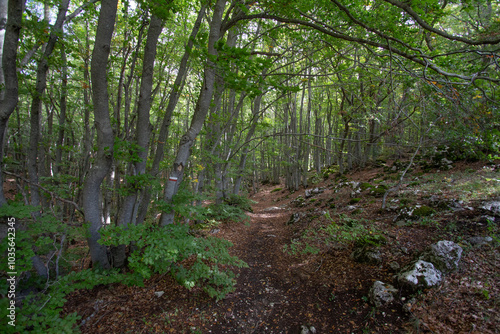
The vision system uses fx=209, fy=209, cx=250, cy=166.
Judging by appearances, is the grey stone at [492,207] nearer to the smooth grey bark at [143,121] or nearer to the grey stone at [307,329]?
the grey stone at [307,329]

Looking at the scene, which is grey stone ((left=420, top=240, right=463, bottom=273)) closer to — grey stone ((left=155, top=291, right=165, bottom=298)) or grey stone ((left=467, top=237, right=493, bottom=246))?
grey stone ((left=467, top=237, right=493, bottom=246))

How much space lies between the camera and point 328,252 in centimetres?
460

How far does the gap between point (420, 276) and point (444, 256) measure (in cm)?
57

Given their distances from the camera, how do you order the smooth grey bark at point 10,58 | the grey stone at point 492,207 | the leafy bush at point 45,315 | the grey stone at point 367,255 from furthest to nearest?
1. the grey stone at point 492,207
2. the grey stone at point 367,255
3. the smooth grey bark at point 10,58
4. the leafy bush at point 45,315

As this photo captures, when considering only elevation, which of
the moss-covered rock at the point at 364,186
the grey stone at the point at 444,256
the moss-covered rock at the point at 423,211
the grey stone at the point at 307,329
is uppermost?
the moss-covered rock at the point at 364,186

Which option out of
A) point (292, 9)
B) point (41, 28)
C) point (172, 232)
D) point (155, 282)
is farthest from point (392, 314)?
point (41, 28)

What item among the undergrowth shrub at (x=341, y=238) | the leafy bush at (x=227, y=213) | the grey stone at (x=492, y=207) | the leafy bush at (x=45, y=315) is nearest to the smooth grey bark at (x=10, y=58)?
the leafy bush at (x=45, y=315)

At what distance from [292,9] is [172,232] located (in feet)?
13.8

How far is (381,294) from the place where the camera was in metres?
2.97

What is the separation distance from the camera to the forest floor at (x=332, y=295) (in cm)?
258

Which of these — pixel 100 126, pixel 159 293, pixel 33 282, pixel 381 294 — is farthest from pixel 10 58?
pixel 381 294

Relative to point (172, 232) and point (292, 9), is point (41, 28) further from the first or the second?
point (292, 9)

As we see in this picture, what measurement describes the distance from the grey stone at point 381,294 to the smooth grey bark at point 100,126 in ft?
13.5

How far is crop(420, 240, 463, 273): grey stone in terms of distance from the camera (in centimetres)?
302
